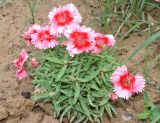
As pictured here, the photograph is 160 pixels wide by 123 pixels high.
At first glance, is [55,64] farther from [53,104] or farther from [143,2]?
[143,2]

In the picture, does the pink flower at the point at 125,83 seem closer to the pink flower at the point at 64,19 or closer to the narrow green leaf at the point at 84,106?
the narrow green leaf at the point at 84,106

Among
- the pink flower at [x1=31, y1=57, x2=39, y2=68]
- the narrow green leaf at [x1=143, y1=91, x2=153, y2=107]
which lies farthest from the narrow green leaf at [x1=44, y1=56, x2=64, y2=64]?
the narrow green leaf at [x1=143, y1=91, x2=153, y2=107]

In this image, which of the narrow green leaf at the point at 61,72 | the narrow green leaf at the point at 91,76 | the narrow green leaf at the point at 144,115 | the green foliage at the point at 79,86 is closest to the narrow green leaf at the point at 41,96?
the green foliage at the point at 79,86

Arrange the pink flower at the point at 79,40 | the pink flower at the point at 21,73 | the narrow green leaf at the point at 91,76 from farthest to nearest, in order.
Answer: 1. the pink flower at the point at 21,73
2. the narrow green leaf at the point at 91,76
3. the pink flower at the point at 79,40

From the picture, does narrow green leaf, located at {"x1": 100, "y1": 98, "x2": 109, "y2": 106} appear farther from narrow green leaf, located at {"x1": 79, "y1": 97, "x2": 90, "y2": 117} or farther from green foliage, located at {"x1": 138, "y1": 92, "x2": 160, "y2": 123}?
green foliage, located at {"x1": 138, "y1": 92, "x2": 160, "y2": 123}

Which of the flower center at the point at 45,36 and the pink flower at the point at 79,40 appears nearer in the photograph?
the pink flower at the point at 79,40

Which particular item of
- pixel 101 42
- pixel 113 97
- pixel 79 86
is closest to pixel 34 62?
pixel 79 86

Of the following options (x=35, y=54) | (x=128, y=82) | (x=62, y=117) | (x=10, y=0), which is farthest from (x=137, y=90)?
(x=10, y=0)

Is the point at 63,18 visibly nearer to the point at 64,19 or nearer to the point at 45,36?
the point at 64,19
